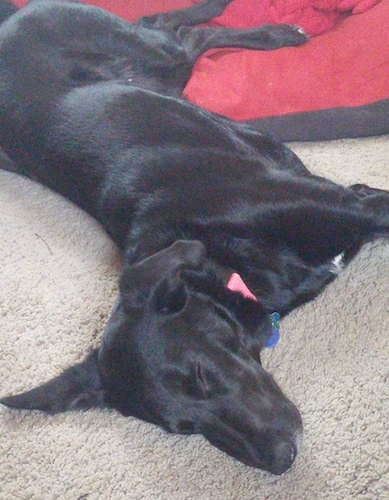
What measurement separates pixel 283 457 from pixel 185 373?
285mm

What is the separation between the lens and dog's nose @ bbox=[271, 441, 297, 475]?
1.27 m

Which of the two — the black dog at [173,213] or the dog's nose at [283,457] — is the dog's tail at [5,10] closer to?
the black dog at [173,213]

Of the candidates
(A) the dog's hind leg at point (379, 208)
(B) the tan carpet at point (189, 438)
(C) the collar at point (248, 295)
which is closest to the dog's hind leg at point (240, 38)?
(B) the tan carpet at point (189, 438)

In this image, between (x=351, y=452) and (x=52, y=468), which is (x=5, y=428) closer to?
(x=52, y=468)

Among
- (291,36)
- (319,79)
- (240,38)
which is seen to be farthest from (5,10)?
(319,79)

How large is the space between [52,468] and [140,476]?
24 centimetres

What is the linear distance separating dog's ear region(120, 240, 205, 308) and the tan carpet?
1.39 ft

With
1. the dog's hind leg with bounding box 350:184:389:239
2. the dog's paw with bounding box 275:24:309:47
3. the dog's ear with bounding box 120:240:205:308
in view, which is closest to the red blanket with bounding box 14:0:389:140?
the dog's paw with bounding box 275:24:309:47

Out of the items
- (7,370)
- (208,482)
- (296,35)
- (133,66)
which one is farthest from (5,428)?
(296,35)

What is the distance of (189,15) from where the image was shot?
2.50 meters

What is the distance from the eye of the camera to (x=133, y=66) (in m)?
2.27

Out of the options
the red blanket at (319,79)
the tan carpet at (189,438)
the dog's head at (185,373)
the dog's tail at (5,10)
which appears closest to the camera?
the dog's head at (185,373)

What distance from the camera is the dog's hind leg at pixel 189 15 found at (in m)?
2.46

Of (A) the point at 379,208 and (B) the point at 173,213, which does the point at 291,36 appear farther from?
(B) the point at 173,213
